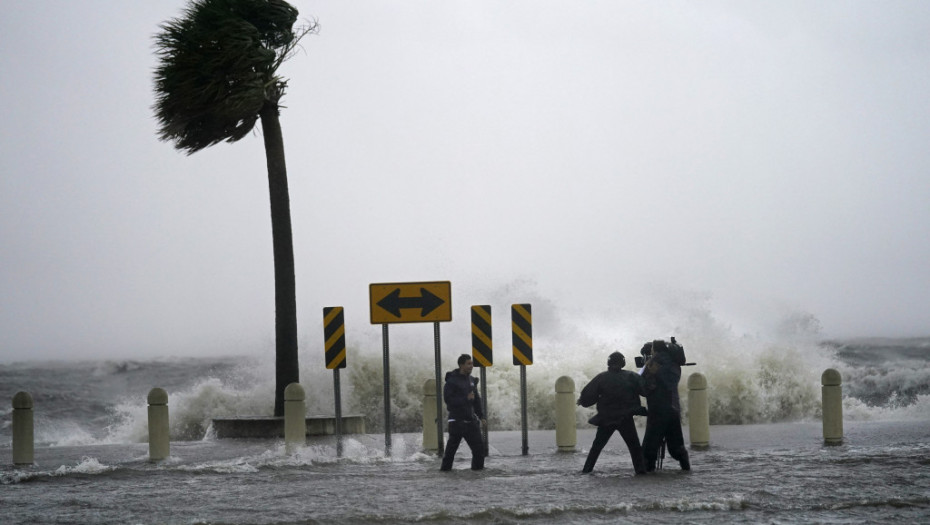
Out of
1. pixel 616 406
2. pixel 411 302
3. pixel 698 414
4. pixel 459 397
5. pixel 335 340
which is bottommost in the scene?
pixel 698 414

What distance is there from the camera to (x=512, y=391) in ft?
106

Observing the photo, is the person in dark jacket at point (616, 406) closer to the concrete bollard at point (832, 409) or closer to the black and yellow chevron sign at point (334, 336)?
the concrete bollard at point (832, 409)

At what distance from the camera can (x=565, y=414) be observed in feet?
62.4

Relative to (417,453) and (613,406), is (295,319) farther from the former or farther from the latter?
(613,406)

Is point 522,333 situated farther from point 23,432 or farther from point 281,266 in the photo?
point 23,432

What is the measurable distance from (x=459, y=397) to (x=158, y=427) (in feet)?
16.4

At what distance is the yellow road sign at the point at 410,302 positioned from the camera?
18422mm

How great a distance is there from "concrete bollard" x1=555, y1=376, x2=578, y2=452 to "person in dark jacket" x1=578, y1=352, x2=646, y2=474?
3.45m

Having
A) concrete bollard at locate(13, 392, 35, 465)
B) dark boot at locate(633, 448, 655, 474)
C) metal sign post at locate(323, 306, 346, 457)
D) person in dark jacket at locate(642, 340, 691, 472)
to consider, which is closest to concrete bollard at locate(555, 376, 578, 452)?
person in dark jacket at locate(642, 340, 691, 472)

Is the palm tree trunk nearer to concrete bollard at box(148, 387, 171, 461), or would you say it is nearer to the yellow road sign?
concrete bollard at box(148, 387, 171, 461)

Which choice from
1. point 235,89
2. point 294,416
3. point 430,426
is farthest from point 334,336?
point 235,89

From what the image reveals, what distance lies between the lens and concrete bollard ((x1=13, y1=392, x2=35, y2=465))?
18359 millimetres

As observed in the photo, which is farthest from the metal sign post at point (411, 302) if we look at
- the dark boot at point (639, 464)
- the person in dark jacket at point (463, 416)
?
the dark boot at point (639, 464)

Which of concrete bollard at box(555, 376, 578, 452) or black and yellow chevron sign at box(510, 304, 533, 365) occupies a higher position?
black and yellow chevron sign at box(510, 304, 533, 365)
